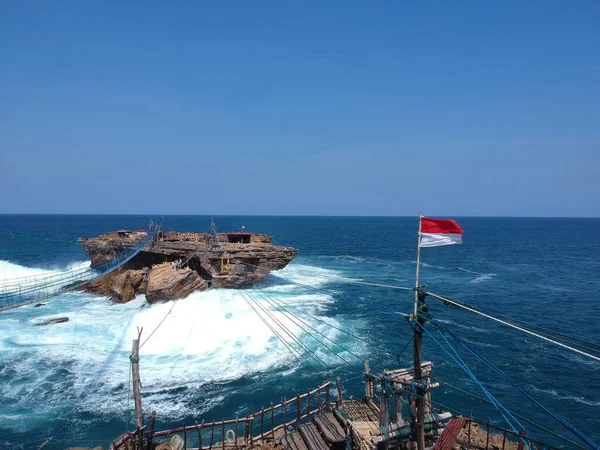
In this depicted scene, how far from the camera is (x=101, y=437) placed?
70.9ft

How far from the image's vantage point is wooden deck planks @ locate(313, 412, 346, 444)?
16.8m

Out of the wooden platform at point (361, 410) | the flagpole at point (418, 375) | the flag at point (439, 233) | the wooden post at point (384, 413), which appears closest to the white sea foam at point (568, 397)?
the wooden platform at point (361, 410)

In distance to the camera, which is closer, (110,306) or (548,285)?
(110,306)

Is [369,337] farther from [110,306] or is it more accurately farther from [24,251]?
[24,251]

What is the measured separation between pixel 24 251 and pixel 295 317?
8861cm

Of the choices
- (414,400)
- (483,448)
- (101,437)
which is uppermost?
(414,400)

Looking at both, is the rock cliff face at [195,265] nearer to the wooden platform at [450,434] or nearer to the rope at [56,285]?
the rope at [56,285]

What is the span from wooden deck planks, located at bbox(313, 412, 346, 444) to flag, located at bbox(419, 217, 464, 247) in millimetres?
9767

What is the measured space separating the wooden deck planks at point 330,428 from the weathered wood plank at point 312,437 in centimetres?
23

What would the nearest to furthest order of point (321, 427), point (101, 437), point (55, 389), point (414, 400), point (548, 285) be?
point (414, 400) → point (321, 427) → point (101, 437) → point (55, 389) → point (548, 285)

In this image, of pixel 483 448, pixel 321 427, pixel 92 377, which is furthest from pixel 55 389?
pixel 483 448

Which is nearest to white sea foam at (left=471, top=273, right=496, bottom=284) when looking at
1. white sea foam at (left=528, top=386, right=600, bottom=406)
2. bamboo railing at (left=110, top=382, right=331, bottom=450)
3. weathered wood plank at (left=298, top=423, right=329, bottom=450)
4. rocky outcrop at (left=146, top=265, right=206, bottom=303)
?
white sea foam at (left=528, top=386, right=600, bottom=406)

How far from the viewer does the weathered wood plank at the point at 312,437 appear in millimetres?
16578

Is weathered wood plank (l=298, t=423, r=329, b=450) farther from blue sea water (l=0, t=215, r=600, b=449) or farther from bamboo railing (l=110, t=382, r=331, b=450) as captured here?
blue sea water (l=0, t=215, r=600, b=449)
